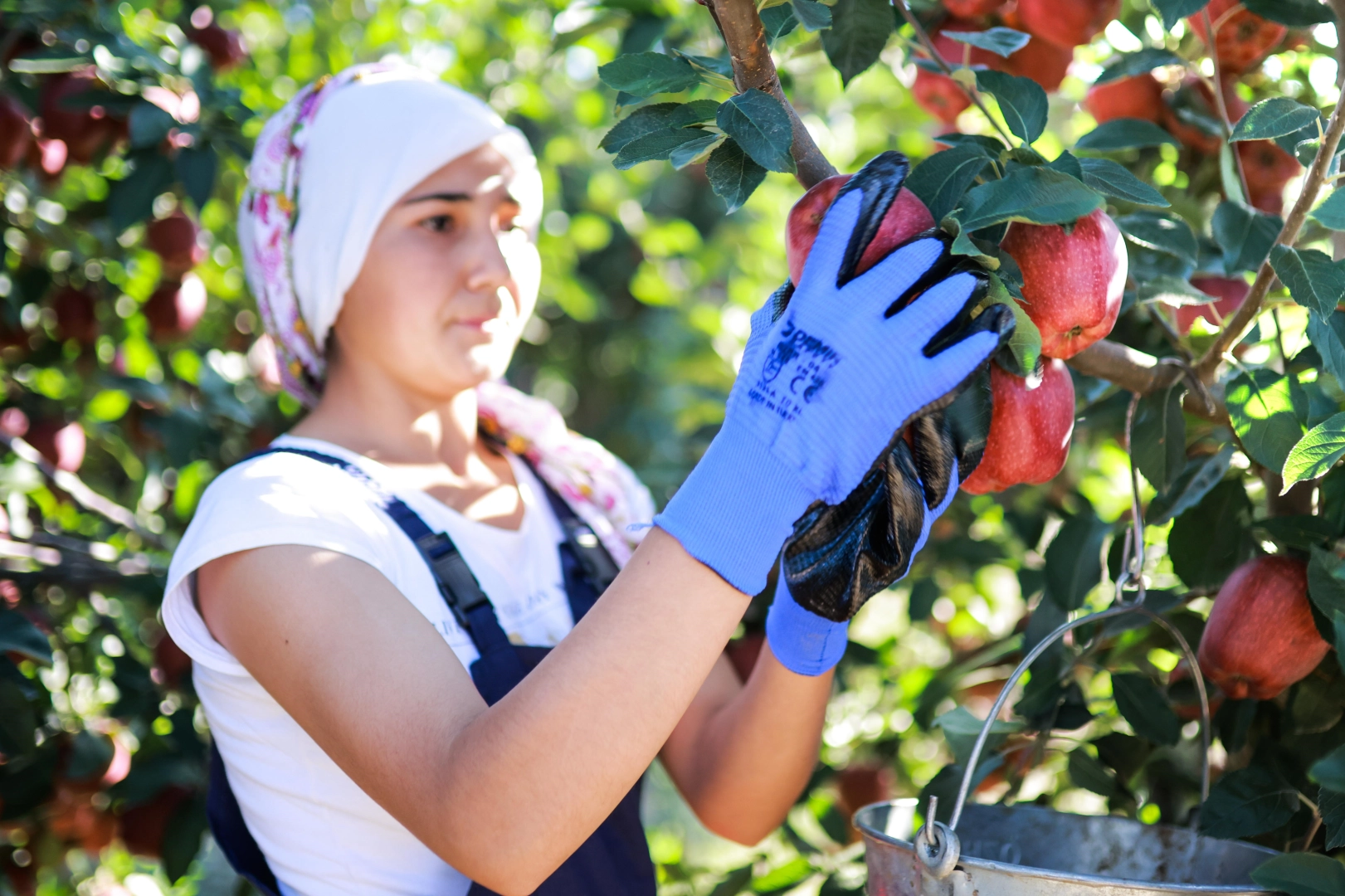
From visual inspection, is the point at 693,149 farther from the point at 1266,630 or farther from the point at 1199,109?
the point at 1199,109

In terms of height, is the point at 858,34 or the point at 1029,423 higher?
the point at 858,34

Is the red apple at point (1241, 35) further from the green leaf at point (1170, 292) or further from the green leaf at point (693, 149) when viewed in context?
the green leaf at point (693, 149)

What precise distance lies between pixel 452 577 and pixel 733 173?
0.57 meters

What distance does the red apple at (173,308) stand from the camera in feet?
6.82

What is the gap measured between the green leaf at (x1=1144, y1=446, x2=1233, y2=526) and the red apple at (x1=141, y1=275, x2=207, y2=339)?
1715mm

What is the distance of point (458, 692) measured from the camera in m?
0.94

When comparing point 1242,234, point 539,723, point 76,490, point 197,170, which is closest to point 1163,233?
point 1242,234

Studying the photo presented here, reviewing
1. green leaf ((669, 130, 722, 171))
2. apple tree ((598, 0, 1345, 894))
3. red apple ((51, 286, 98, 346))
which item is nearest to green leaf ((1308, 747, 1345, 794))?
apple tree ((598, 0, 1345, 894))

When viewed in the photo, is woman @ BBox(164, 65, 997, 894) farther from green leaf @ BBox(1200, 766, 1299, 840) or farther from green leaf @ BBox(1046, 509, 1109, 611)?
green leaf @ BBox(1200, 766, 1299, 840)

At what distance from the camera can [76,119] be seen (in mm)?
1700

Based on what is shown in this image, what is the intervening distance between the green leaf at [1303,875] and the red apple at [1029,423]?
1.08ft

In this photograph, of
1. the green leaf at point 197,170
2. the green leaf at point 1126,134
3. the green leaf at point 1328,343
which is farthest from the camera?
the green leaf at point 197,170

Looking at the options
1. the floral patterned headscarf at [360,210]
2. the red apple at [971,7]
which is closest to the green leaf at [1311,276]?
the red apple at [971,7]

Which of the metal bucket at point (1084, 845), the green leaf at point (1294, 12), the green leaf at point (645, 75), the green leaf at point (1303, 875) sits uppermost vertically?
the green leaf at point (1294, 12)
